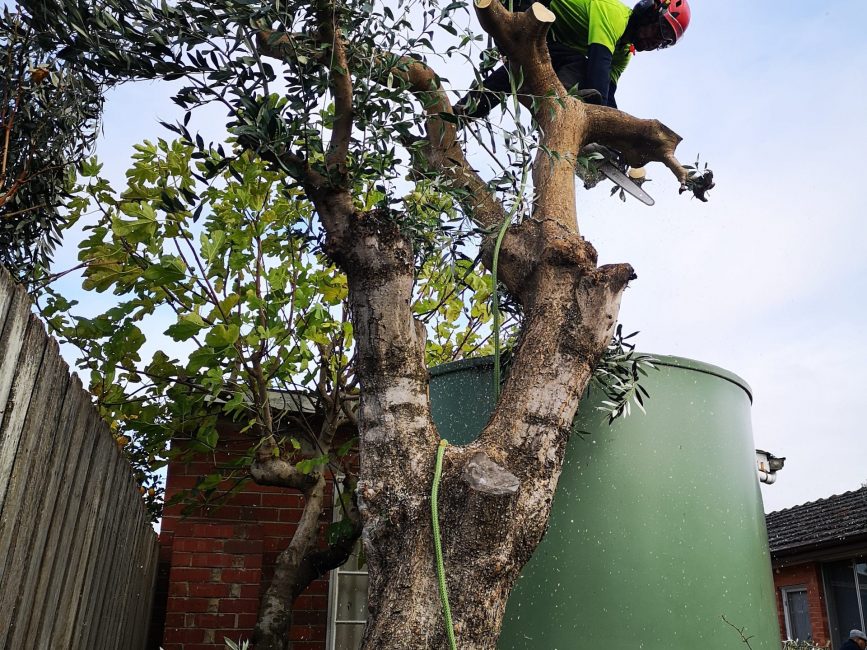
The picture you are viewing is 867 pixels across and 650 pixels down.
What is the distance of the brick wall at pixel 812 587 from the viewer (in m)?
12.9

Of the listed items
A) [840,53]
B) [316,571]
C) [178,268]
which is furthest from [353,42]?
[840,53]

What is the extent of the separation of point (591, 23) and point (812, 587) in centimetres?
1221

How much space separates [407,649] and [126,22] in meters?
2.19

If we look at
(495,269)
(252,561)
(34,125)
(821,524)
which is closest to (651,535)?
(495,269)

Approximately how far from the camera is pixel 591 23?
154 inches

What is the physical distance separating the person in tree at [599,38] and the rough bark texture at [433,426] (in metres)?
0.75

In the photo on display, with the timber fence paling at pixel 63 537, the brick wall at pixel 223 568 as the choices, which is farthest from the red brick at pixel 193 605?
the timber fence paling at pixel 63 537

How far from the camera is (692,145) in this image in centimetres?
410

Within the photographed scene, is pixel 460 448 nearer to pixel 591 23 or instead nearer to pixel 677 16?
pixel 591 23

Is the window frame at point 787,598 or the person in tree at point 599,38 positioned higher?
the person in tree at point 599,38

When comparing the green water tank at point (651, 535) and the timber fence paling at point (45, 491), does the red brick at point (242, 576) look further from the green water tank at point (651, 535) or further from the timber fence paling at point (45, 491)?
the timber fence paling at point (45, 491)

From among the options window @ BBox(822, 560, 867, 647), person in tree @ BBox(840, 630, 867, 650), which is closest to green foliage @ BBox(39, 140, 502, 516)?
person in tree @ BBox(840, 630, 867, 650)

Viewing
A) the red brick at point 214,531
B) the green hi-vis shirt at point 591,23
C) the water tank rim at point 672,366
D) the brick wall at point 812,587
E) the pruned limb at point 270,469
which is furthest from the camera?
the brick wall at point 812,587

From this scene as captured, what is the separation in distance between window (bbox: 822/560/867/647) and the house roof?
57 cm
